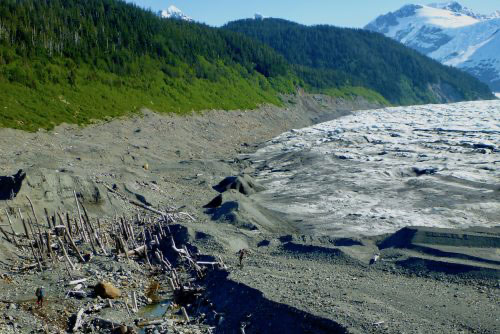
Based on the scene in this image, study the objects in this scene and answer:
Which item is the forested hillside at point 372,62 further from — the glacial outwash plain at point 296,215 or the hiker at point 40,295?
the hiker at point 40,295

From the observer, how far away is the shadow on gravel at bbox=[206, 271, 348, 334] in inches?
610

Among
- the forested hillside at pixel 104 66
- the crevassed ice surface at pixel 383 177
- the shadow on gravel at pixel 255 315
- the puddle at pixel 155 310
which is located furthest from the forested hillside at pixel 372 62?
the puddle at pixel 155 310

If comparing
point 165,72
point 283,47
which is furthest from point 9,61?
point 283,47

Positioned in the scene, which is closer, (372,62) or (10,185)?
(10,185)

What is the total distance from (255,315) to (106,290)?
5648 mm

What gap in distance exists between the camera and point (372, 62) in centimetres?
17300

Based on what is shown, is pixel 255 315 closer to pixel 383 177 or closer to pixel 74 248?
pixel 74 248

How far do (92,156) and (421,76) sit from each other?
15613 cm

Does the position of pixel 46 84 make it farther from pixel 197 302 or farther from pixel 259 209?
pixel 197 302

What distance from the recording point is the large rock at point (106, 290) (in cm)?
1859

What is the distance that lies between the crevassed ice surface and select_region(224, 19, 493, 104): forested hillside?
84392 mm

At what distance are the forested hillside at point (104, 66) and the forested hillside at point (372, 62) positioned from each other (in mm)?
63341

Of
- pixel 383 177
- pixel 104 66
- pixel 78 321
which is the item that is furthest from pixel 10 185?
pixel 104 66

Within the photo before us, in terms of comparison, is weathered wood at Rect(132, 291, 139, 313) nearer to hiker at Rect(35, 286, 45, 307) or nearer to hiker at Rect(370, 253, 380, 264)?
hiker at Rect(35, 286, 45, 307)
